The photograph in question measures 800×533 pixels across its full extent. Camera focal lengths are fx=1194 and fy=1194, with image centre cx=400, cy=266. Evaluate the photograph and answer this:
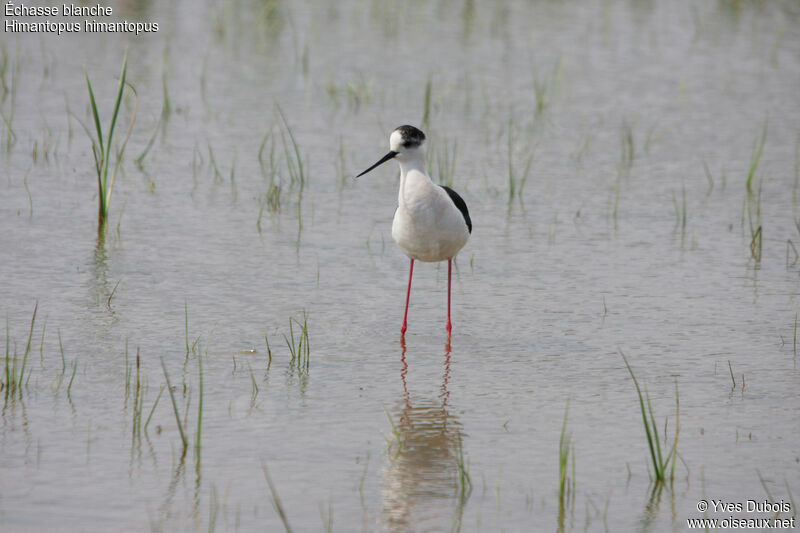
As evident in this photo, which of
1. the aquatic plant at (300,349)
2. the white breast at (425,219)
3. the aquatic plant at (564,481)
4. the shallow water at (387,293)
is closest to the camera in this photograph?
the aquatic plant at (564,481)

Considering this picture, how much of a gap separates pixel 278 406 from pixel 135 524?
4.16ft

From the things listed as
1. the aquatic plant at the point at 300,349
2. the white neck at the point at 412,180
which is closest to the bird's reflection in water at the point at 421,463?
the aquatic plant at the point at 300,349

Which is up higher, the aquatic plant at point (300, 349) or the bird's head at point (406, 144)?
the bird's head at point (406, 144)

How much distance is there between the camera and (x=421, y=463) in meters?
4.80

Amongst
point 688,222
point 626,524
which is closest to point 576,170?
point 688,222

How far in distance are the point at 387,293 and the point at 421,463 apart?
259 cm

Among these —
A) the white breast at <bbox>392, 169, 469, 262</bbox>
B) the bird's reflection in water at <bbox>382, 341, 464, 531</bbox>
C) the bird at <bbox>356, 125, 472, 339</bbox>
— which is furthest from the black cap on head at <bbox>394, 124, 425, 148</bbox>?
the bird's reflection in water at <bbox>382, 341, 464, 531</bbox>

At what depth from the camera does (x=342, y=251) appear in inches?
316

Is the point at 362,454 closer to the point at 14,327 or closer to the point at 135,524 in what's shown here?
the point at 135,524

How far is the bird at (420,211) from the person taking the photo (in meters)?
6.41

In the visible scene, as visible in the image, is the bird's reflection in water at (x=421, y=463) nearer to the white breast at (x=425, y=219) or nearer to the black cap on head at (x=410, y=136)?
the white breast at (x=425, y=219)

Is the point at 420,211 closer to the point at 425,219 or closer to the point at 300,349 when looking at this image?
the point at 425,219

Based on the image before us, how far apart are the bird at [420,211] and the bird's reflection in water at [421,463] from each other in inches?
39.6

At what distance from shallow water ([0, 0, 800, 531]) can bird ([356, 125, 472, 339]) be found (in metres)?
0.49
